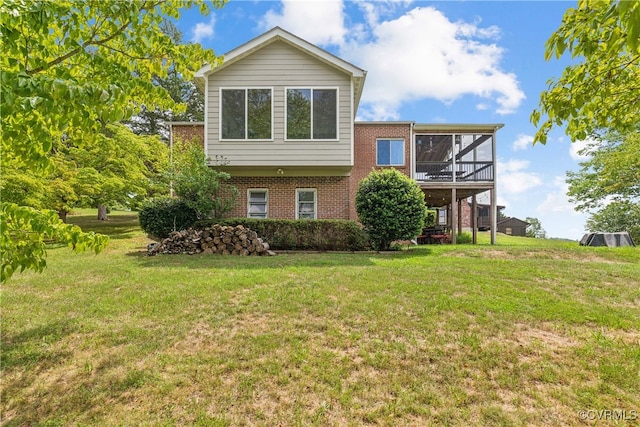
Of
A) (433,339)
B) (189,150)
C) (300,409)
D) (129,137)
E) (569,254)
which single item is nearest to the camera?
(300,409)

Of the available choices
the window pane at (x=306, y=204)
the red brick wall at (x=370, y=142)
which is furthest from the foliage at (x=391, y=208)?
the red brick wall at (x=370, y=142)

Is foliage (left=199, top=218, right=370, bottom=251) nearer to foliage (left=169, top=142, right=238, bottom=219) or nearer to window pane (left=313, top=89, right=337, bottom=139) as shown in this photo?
foliage (left=169, top=142, right=238, bottom=219)

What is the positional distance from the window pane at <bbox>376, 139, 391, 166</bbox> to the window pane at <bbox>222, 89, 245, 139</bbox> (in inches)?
237

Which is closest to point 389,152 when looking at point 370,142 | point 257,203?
point 370,142

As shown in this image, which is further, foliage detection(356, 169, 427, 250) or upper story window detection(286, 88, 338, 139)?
upper story window detection(286, 88, 338, 139)

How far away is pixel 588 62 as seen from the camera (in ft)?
10.00

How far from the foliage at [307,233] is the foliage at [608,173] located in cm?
1501

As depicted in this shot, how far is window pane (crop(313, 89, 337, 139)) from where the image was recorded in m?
10.7

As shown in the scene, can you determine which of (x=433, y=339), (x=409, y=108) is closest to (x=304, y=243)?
(x=433, y=339)

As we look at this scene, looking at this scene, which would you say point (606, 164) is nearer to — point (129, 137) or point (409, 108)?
point (409, 108)

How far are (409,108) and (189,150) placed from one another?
10483 millimetres

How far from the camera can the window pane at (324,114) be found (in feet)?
35.0

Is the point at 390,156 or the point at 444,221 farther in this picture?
the point at 444,221

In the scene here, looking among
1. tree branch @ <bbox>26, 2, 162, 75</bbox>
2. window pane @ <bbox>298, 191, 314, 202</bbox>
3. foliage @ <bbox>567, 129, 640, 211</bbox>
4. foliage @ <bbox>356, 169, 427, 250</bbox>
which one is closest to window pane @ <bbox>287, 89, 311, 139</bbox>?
window pane @ <bbox>298, 191, 314, 202</bbox>
